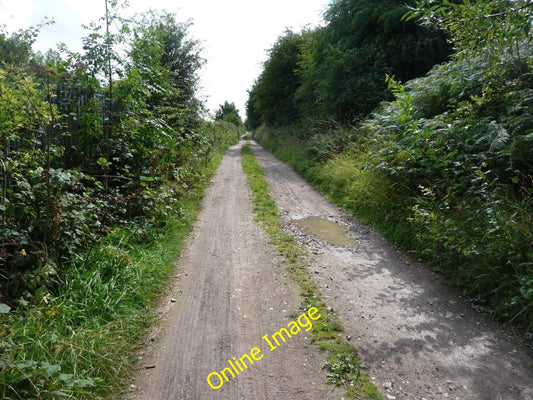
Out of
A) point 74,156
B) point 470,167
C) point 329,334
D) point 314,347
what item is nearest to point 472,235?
point 470,167

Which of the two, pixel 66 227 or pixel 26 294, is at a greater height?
pixel 66 227

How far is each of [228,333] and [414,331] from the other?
1.79m

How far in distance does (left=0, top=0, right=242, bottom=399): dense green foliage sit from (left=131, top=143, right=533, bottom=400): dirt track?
1.41 feet

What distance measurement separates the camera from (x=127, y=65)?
17.7 ft

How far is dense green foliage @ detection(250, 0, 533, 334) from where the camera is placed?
380 cm

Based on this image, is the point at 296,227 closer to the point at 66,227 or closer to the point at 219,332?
the point at 219,332

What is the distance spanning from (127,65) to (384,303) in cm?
505

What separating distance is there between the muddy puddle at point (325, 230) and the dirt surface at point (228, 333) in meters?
1.02

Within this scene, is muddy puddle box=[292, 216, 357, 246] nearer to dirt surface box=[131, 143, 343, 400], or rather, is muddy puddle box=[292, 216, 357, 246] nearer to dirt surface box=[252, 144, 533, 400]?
dirt surface box=[252, 144, 533, 400]

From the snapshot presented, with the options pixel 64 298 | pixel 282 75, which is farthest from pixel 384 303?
pixel 282 75

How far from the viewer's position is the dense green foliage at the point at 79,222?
2.55 m

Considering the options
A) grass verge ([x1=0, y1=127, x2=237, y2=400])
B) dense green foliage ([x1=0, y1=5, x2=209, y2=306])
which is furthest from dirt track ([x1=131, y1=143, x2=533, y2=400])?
dense green foliage ([x1=0, y1=5, x2=209, y2=306])

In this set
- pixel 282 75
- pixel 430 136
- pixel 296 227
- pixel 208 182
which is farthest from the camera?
pixel 282 75

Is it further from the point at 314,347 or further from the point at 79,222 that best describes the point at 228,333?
the point at 79,222
